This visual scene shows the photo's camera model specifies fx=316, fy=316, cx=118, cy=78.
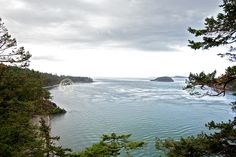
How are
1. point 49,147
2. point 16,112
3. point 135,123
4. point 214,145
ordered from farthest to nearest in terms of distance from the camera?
1. point 135,123
2. point 49,147
3. point 16,112
4. point 214,145

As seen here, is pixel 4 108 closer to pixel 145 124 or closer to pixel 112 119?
pixel 145 124

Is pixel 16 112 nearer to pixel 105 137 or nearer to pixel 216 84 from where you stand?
pixel 105 137

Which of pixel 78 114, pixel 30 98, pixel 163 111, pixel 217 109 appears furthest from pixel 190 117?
pixel 30 98

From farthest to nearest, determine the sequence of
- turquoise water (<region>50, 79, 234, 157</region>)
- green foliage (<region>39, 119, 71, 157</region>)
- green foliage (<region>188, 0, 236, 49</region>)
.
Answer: turquoise water (<region>50, 79, 234, 157</region>), green foliage (<region>39, 119, 71, 157</region>), green foliage (<region>188, 0, 236, 49</region>)

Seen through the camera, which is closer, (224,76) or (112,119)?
(224,76)

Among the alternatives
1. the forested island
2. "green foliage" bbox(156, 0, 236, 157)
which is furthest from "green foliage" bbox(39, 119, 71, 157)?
"green foliage" bbox(156, 0, 236, 157)

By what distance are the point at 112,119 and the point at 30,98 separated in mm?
51385

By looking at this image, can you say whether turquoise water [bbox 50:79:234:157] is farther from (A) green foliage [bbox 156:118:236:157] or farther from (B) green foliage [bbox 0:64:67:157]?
(A) green foliage [bbox 156:118:236:157]

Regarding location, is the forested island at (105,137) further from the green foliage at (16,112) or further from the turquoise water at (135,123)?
the turquoise water at (135,123)

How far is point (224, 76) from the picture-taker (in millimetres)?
11242

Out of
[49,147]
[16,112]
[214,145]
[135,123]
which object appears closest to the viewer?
[214,145]

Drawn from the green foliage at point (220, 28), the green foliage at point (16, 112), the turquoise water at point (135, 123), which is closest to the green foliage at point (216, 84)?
the green foliage at point (220, 28)

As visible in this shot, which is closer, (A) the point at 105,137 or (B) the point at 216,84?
(B) the point at 216,84

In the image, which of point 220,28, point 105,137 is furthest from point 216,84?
point 105,137
